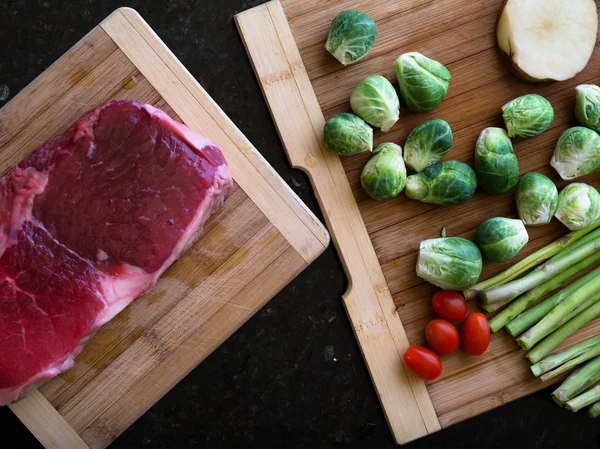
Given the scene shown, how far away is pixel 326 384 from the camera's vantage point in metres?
3.23

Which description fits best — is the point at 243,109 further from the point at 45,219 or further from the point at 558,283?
the point at 558,283

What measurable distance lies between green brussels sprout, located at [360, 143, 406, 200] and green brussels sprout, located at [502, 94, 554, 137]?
62 centimetres

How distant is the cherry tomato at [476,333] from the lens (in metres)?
3.00

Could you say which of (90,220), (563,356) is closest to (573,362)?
(563,356)

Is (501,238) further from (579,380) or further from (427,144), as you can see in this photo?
(579,380)

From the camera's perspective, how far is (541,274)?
10.1 feet

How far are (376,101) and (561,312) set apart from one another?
4.99ft

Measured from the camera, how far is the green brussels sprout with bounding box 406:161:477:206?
2.94 metres

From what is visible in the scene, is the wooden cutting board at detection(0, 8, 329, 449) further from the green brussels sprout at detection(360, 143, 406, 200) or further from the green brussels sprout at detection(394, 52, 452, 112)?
the green brussels sprout at detection(394, 52, 452, 112)

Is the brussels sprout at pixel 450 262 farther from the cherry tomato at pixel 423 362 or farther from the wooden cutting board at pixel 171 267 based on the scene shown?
the wooden cutting board at pixel 171 267

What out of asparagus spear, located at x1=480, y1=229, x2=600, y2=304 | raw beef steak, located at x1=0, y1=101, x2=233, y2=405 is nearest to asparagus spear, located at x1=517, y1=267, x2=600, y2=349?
asparagus spear, located at x1=480, y1=229, x2=600, y2=304

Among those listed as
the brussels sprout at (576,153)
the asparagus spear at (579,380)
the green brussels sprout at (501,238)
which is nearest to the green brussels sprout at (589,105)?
the brussels sprout at (576,153)

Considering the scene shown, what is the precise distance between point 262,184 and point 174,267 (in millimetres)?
611

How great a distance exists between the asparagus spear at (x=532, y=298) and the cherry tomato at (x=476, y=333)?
0.11 meters
